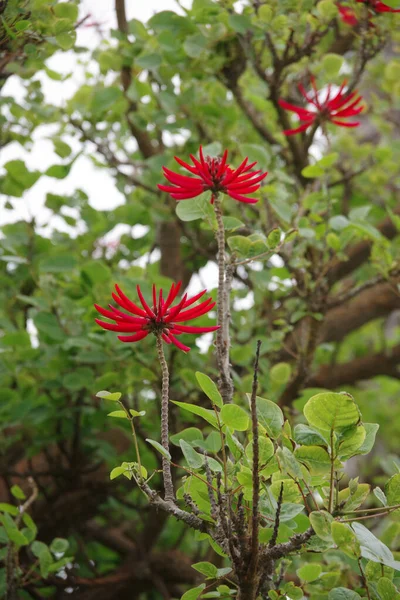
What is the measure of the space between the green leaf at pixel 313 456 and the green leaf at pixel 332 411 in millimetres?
50

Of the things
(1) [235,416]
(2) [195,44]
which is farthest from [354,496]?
(2) [195,44]

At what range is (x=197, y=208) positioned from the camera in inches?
34.9

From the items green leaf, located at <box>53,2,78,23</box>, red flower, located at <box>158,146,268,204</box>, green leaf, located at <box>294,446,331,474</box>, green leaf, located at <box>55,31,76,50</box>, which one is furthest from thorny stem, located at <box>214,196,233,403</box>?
green leaf, located at <box>53,2,78,23</box>

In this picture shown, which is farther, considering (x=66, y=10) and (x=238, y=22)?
(x=238, y=22)

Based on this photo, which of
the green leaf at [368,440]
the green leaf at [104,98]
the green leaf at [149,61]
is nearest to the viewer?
the green leaf at [368,440]

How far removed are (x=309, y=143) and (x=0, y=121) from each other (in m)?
0.70

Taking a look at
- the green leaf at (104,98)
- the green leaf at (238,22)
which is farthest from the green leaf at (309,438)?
the green leaf at (104,98)

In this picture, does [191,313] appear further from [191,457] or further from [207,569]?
[207,569]

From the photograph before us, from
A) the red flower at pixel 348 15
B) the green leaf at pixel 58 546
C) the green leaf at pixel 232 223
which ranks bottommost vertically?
the green leaf at pixel 58 546

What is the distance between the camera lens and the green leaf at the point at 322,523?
610 mm

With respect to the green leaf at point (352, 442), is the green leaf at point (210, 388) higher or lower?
higher

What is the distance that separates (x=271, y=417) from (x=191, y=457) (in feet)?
0.32

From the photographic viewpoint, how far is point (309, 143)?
5.16ft

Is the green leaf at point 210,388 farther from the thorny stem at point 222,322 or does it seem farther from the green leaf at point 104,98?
the green leaf at point 104,98
